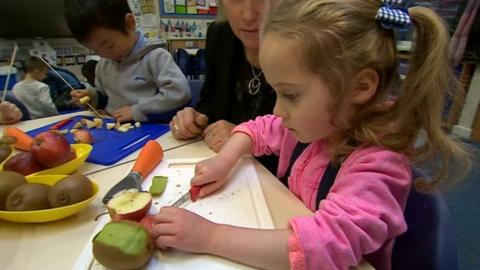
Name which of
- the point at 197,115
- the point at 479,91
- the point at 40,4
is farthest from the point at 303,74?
the point at 479,91

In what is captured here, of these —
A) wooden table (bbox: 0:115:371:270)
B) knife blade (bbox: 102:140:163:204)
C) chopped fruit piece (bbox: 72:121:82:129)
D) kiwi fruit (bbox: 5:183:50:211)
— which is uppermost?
kiwi fruit (bbox: 5:183:50:211)

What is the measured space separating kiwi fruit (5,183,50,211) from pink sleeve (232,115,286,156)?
1.39 feet

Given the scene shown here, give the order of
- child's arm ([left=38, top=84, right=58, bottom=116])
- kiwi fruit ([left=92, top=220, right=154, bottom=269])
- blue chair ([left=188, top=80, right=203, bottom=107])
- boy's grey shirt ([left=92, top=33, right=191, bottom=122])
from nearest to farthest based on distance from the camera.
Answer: kiwi fruit ([left=92, top=220, right=154, bottom=269]) < boy's grey shirt ([left=92, top=33, right=191, bottom=122]) < blue chair ([left=188, top=80, right=203, bottom=107]) < child's arm ([left=38, top=84, right=58, bottom=116])

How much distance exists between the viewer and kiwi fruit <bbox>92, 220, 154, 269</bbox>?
383mm

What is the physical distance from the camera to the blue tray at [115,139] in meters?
0.77

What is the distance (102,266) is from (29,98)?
4.89 ft

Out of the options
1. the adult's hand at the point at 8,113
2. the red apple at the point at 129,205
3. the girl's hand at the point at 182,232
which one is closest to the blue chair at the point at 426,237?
the girl's hand at the point at 182,232

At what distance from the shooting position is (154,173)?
67cm

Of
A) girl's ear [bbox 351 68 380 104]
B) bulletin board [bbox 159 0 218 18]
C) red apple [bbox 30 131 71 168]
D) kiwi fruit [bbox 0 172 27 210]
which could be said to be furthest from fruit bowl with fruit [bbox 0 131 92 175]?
bulletin board [bbox 159 0 218 18]

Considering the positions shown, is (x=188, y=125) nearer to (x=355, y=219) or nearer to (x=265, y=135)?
(x=265, y=135)

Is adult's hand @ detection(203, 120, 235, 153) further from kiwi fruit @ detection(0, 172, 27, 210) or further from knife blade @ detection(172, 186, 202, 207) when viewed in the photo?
kiwi fruit @ detection(0, 172, 27, 210)

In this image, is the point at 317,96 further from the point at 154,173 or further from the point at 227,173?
the point at 154,173

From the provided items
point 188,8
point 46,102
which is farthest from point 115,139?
point 188,8

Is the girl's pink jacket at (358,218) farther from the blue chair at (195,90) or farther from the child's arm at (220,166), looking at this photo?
the blue chair at (195,90)
